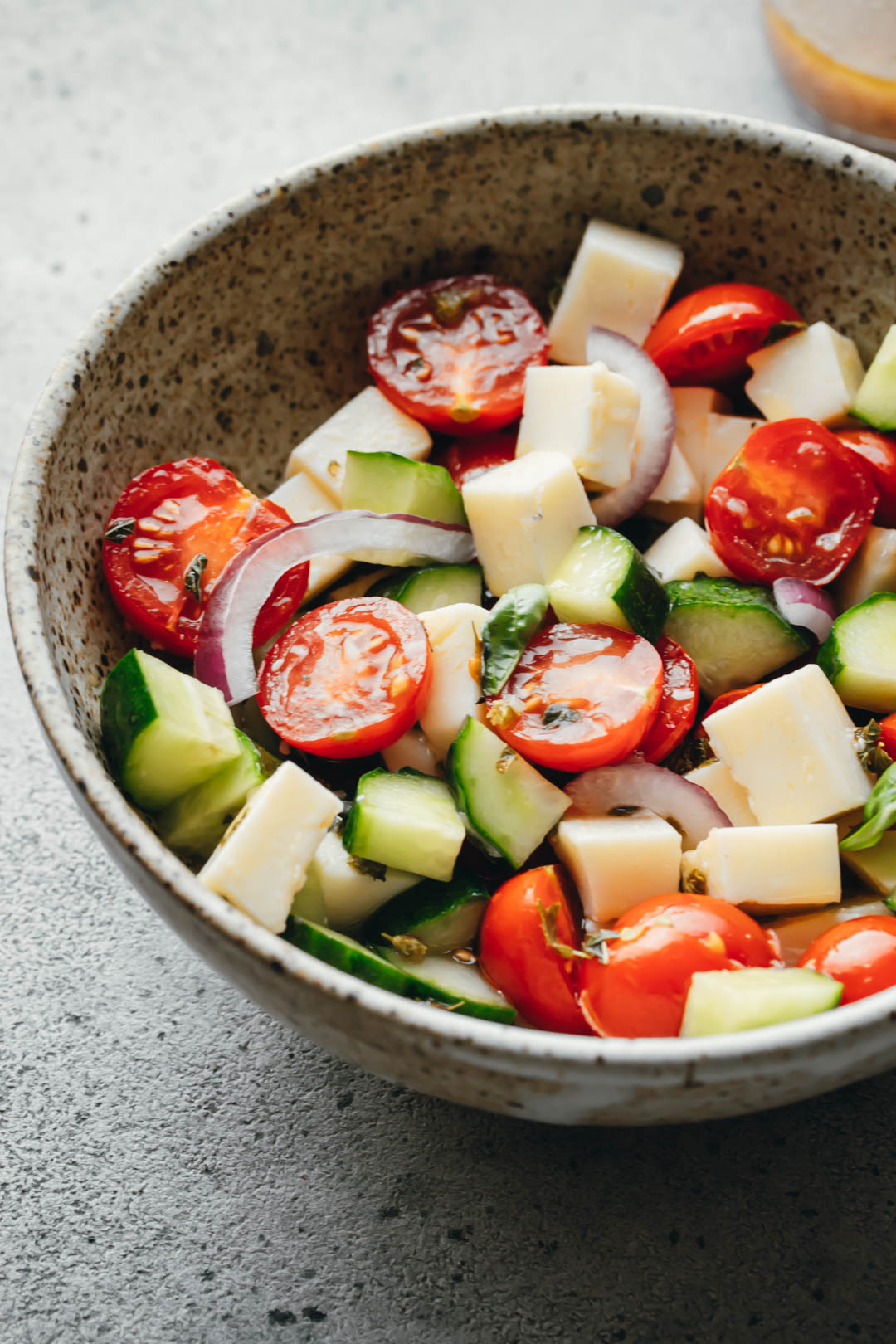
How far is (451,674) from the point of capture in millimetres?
1800

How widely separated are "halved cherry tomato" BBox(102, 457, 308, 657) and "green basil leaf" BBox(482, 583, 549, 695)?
33cm

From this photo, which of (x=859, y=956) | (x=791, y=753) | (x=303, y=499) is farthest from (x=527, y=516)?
(x=859, y=956)

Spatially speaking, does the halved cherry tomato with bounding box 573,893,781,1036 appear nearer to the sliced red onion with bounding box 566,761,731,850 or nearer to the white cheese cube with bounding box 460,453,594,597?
the sliced red onion with bounding box 566,761,731,850

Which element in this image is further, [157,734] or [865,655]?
[865,655]

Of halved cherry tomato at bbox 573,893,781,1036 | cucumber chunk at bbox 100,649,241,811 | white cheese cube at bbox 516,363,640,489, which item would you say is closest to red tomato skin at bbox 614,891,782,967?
halved cherry tomato at bbox 573,893,781,1036

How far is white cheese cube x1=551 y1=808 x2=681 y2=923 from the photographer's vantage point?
1646 millimetres

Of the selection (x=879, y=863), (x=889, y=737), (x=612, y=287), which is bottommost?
(x=879, y=863)

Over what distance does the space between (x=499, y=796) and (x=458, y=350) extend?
2.74 ft

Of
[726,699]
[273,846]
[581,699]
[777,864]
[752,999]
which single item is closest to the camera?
[752,999]

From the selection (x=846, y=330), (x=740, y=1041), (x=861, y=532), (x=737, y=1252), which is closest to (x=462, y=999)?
(x=740, y=1041)

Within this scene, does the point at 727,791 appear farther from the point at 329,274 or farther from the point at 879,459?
the point at 329,274

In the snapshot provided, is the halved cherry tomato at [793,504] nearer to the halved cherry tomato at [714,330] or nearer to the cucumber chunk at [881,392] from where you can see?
the cucumber chunk at [881,392]

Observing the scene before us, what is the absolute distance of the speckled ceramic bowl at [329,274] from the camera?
67.1 inches

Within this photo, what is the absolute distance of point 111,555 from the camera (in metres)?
1.83
